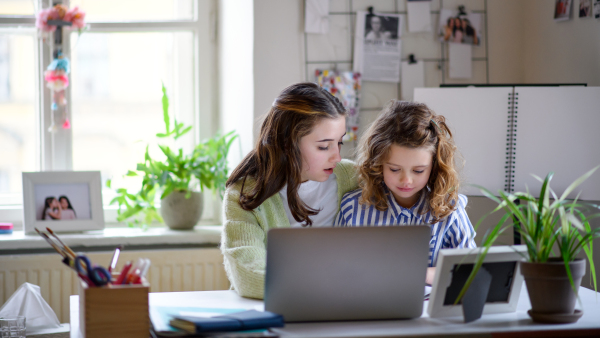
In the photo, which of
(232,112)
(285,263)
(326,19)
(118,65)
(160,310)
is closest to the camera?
(285,263)

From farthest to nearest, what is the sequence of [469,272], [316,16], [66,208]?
[66,208]
[316,16]
[469,272]

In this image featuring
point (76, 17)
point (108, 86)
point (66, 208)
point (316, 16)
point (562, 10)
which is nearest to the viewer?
point (562, 10)

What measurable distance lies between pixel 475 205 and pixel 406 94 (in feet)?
1.55

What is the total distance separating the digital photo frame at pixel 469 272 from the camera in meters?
1.01

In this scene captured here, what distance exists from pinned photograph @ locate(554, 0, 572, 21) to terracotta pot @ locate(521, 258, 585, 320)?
4.14 ft

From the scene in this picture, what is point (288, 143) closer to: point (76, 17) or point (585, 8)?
point (585, 8)

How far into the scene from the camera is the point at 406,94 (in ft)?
7.28

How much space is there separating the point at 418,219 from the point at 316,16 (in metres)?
0.94

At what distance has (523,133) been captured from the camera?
183cm

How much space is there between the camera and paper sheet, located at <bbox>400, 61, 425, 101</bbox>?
2211 millimetres

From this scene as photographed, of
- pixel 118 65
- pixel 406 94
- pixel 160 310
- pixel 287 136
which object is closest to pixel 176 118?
pixel 118 65

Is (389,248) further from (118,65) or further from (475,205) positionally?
(118,65)

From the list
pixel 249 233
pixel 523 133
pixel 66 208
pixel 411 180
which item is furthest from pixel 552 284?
pixel 66 208

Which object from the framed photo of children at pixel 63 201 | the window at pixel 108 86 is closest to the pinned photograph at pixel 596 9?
the window at pixel 108 86
